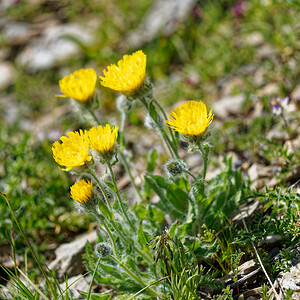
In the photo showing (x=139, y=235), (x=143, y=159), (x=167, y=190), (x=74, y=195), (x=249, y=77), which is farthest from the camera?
(x=249, y=77)

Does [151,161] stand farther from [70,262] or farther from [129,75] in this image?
[70,262]

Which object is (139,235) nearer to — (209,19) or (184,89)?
(184,89)

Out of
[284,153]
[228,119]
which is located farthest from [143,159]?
[284,153]

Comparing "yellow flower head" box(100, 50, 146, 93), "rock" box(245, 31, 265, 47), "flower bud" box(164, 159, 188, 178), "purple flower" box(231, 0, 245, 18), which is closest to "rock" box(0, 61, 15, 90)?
"purple flower" box(231, 0, 245, 18)

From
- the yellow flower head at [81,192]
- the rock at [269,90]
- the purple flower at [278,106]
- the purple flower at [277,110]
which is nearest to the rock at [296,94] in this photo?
the rock at [269,90]

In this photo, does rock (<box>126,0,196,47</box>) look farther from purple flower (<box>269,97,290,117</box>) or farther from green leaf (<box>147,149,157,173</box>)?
green leaf (<box>147,149,157,173</box>)

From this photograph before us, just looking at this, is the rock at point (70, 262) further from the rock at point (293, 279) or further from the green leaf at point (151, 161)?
the rock at point (293, 279)
